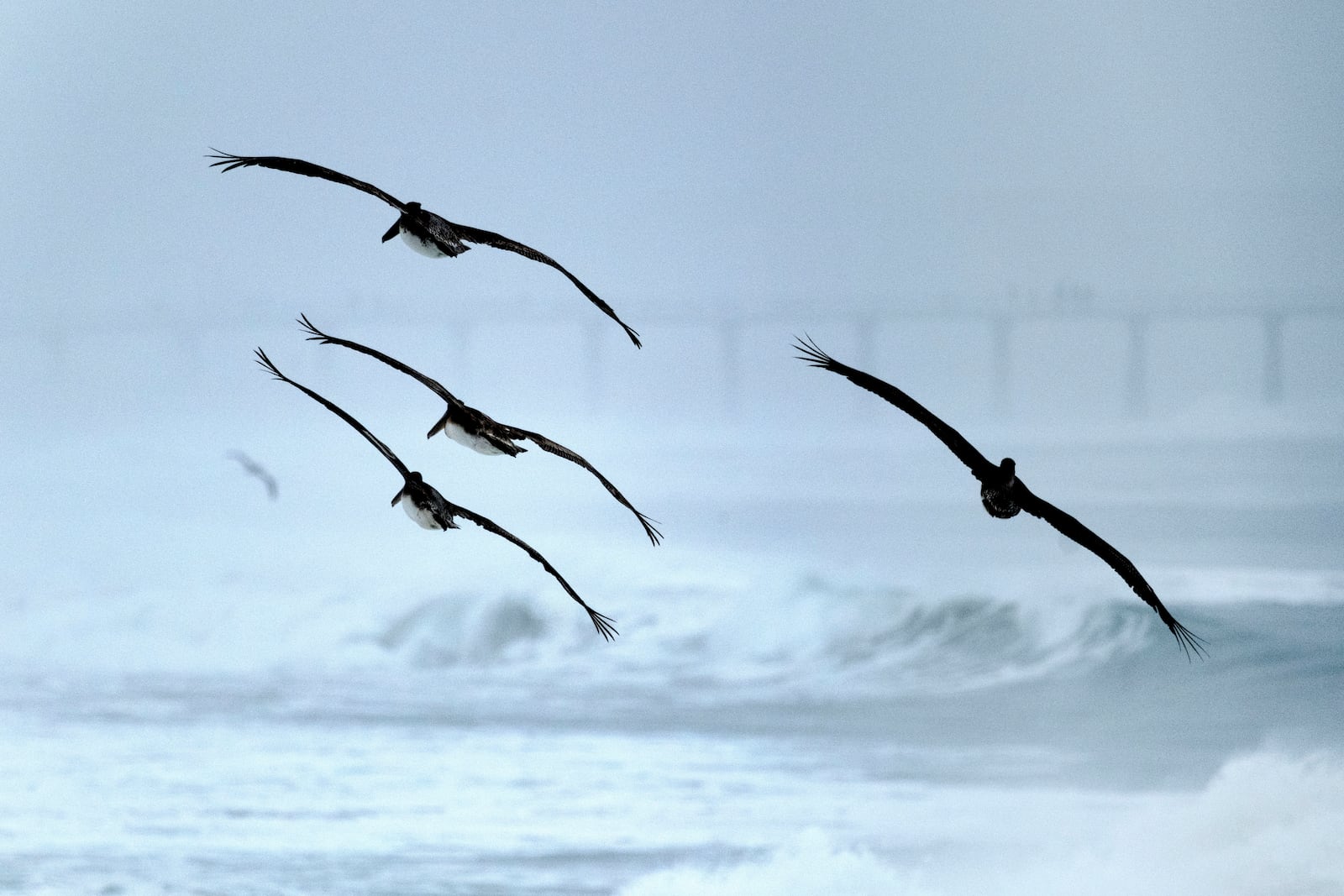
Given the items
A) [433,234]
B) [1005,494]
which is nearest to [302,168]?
[433,234]

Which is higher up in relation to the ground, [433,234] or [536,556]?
[433,234]

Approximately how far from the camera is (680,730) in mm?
45031

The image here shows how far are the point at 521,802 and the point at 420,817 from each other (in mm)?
2092

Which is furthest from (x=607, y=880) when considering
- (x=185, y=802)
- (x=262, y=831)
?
(x=185, y=802)

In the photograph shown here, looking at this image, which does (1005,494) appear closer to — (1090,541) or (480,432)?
(1090,541)

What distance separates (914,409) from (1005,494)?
0.51 meters

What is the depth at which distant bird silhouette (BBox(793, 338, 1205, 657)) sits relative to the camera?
5.56m

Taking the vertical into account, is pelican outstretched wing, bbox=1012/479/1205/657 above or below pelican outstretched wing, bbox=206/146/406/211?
below

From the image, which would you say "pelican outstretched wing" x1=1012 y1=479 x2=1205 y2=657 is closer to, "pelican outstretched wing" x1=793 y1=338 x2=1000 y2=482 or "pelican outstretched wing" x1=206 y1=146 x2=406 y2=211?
"pelican outstretched wing" x1=793 y1=338 x2=1000 y2=482

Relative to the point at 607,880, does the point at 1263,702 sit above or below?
above

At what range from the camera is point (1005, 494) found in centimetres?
585

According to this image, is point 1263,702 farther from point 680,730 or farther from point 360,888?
point 360,888

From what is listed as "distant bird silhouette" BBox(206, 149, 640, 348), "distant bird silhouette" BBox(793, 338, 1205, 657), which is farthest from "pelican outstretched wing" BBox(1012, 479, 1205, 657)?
"distant bird silhouette" BBox(206, 149, 640, 348)

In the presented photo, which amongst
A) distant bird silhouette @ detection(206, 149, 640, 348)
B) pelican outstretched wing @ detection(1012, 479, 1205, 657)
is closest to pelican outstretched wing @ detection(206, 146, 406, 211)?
distant bird silhouette @ detection(206, 149, 640, 348)
